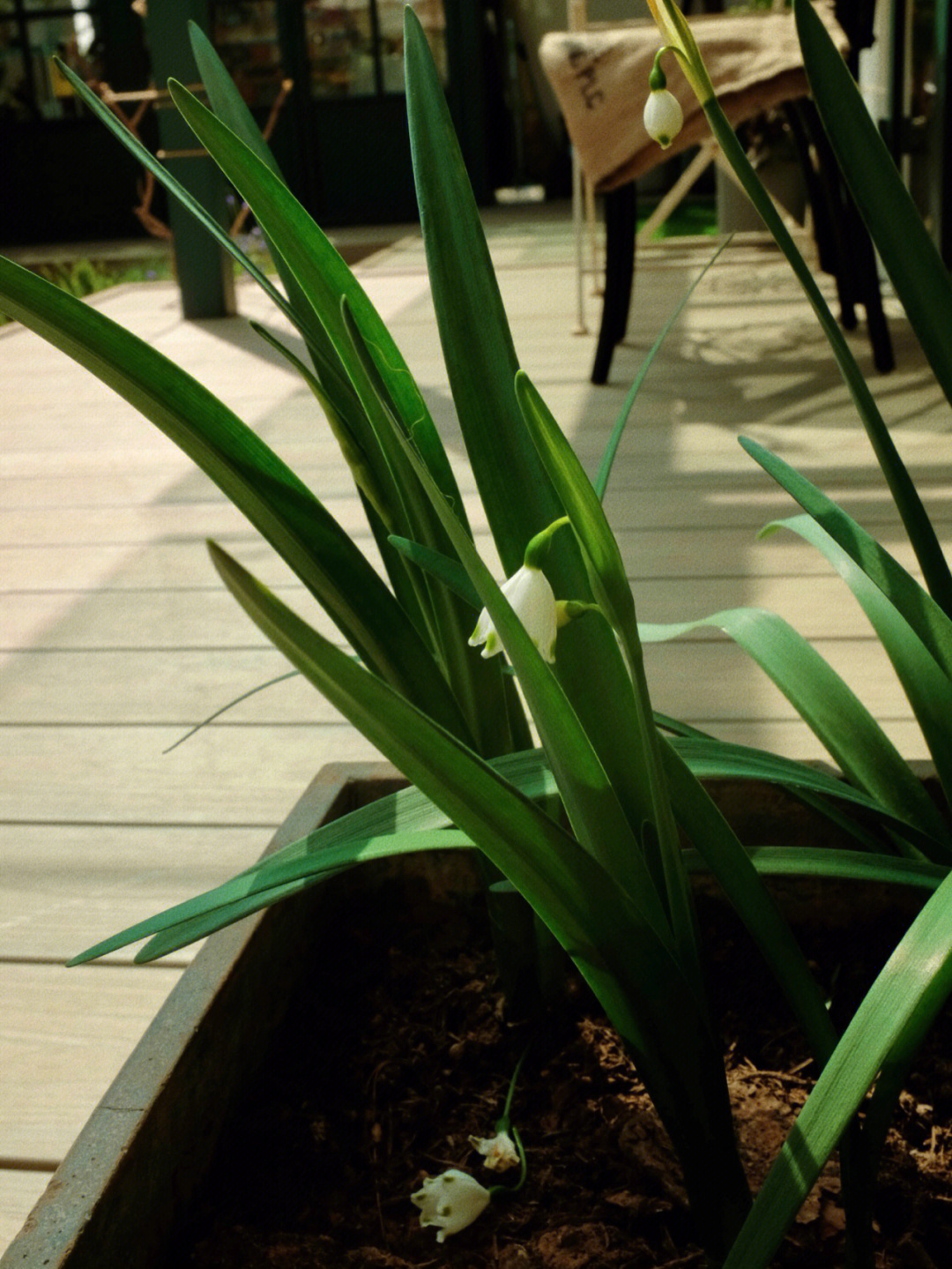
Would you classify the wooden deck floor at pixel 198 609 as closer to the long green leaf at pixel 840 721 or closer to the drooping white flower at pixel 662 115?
the long green leaf at pixel 840 721

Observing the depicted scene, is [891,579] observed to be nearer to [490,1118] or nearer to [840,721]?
[840,721]

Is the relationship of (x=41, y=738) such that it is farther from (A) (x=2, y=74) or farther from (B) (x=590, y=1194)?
(A) (x=2, y=74)

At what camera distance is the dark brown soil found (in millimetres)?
648

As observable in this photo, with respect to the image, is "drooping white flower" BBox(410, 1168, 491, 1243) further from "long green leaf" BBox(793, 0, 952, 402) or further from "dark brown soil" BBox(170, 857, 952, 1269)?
"long green leaf" BBox(793, 0, 952, 402)

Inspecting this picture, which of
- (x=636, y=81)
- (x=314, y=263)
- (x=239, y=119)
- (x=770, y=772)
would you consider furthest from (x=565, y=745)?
(x=636, y=81)

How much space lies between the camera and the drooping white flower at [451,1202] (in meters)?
0.65

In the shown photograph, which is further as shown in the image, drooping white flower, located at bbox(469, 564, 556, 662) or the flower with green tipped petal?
the flower with green tipped petal

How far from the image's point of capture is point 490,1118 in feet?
2.46

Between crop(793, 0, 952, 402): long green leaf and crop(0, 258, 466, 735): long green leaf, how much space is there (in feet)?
1.01

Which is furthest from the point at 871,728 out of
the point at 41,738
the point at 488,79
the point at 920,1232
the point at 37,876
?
the point at 488,79

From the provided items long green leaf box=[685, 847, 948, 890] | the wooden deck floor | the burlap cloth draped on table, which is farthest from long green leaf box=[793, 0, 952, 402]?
the burlap cloth draped on table

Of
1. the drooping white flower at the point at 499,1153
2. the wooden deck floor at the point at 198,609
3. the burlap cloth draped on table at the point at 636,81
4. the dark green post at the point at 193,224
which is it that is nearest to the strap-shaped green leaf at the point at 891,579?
the drooping white flower at the point at 499,1153

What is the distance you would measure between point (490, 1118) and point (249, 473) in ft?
1.26

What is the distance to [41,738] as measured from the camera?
1.45 m
